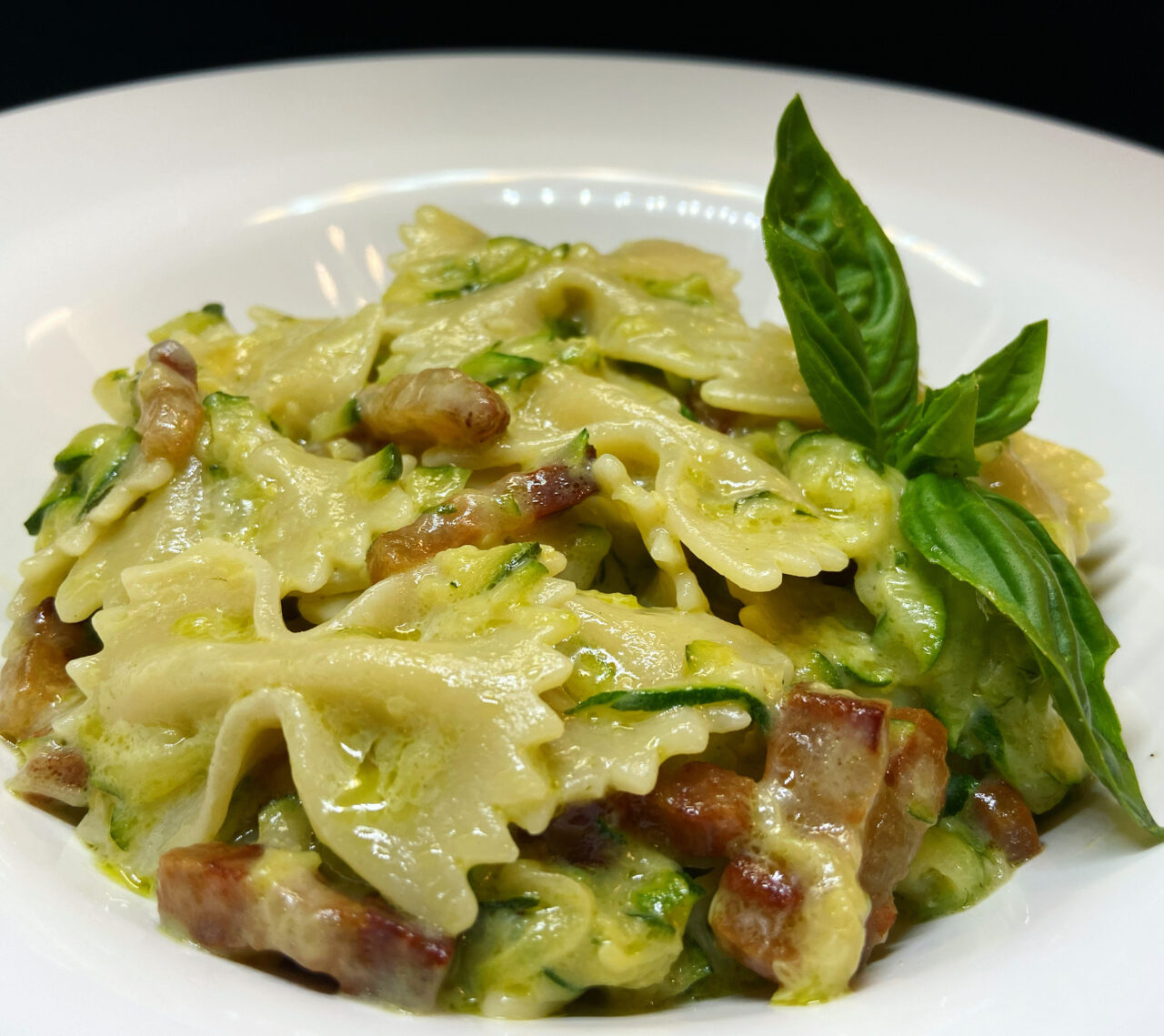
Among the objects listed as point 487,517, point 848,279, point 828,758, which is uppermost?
point 848,279

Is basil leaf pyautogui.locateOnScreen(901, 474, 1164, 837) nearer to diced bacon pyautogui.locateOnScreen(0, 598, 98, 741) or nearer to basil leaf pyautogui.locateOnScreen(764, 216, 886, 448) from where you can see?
basil leaf pyautogui.locateOnScreen(764, 216, 886, 448)

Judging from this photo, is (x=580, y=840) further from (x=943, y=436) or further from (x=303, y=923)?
(x=943, y=436)

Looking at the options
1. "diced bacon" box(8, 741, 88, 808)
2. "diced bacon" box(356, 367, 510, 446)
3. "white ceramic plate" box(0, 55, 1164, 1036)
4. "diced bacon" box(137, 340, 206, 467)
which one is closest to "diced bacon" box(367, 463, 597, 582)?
"diced bacon" box(356, 367, 510, 446)

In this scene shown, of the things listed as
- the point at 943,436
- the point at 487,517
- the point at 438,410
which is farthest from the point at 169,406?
the point at 943,436

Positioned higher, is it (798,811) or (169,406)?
(169,406)

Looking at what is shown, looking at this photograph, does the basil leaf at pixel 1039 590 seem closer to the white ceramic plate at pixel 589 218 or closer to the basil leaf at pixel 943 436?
the basil leaf at pixel 943 436

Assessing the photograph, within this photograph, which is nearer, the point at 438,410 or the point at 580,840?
the point at 580,840

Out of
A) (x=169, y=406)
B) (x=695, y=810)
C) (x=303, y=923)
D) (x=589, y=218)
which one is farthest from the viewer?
(x=589, y=218)
